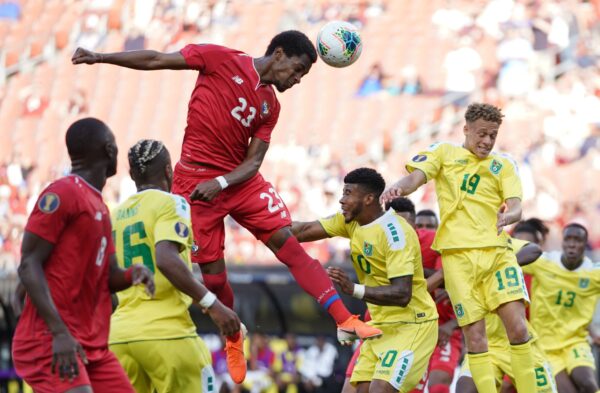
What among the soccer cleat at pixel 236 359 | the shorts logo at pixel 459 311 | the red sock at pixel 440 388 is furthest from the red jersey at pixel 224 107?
the red sock at pixel 440 388

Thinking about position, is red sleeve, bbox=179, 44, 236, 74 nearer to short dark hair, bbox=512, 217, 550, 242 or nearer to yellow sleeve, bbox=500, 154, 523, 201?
yellow sleeve, bbox=500, 154, 523, 201

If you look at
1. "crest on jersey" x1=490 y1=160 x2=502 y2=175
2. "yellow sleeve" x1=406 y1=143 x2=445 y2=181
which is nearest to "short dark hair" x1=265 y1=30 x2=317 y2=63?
"yellow sleeve" x1=406 y1=143 x2=445 y2=181

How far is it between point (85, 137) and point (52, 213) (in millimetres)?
514

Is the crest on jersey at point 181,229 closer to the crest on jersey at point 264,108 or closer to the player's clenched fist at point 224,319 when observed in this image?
the player's clenched fist at point 224,319

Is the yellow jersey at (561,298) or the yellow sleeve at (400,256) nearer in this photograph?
the yellow sleeve at (400,256)

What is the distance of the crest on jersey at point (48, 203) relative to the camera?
18.9 ft

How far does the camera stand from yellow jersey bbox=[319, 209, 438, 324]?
28.1 feet

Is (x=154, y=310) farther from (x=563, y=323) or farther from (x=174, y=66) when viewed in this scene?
(x=563, y=323)

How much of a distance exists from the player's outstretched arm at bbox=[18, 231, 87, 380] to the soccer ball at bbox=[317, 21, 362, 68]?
3.84 metres

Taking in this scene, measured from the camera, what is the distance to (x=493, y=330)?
10.7m

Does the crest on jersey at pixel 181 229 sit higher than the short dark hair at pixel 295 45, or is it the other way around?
the short dark hair at pixel 295 45

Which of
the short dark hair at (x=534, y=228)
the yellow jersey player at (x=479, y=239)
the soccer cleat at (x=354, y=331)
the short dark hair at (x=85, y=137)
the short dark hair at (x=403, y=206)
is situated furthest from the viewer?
the short dark hair at (x=534, y=228)

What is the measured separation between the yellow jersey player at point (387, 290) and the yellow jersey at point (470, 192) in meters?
0.37

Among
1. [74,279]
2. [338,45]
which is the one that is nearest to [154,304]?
[74,279]
